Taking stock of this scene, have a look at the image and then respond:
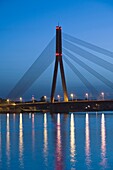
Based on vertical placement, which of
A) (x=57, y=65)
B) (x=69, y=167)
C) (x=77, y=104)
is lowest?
(x=69, y=167)

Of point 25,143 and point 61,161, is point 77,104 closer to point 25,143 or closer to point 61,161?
point 25,143

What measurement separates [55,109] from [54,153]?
78.3 ft

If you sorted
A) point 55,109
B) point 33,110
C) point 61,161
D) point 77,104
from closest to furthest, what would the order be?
point 61,161
point 77,104
point 55,109
point 33,110

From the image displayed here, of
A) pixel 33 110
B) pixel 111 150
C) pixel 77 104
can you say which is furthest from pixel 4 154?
pixel 33 110

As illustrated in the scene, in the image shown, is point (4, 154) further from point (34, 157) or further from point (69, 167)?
point (69, 167)

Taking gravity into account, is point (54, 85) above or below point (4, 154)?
above

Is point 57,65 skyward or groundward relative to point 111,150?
skyward

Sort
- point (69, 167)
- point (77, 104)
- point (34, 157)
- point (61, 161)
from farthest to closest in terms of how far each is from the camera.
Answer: point (77, 104) → point (34, 157) → point (61, 161) → point (69, 167)

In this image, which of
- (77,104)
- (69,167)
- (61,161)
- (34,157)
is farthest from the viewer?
(77,104)

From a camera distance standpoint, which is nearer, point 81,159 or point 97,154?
point 81,159

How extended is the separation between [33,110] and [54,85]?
2469cm

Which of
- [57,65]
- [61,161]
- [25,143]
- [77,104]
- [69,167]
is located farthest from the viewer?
[77,104]

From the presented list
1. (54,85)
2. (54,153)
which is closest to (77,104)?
(54,85)

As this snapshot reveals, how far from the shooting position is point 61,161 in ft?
34.7
